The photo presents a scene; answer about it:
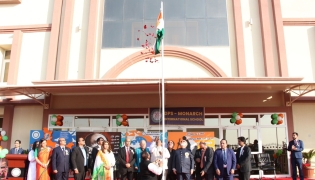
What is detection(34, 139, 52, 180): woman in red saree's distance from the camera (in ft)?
24.5

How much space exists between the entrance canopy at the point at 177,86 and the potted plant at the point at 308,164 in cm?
207

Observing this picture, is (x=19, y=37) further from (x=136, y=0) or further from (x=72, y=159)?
(x=72, y=159)

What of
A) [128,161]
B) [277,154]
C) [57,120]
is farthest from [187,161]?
[57,120]

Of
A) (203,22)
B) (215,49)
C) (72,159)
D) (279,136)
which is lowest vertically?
(72,159)

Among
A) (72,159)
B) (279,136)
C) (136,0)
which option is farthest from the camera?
(136,0)

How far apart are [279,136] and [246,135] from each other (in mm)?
1179

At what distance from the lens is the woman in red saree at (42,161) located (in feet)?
24.5

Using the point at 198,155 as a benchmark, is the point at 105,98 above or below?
above

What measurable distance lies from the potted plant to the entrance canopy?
6.79ft

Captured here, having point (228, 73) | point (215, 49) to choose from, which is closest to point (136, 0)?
point (215, 49)

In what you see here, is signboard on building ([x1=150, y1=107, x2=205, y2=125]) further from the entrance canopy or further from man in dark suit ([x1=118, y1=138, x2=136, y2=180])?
man in dark suit ([x1=118, y1=138, x2=136, y2=180])

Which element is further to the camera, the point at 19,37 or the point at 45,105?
the point at 19,37

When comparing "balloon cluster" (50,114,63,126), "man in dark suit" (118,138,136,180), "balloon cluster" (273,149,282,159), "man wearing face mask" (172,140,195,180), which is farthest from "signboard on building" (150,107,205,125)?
"man wearing face mask" (172,140,195,180)

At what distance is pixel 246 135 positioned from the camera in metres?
11.3
